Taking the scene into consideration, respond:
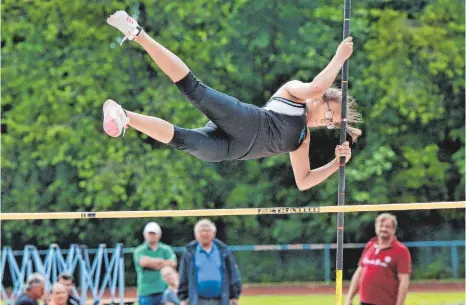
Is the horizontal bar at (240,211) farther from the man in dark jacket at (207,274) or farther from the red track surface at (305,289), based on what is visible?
the red track surface at (305,289)

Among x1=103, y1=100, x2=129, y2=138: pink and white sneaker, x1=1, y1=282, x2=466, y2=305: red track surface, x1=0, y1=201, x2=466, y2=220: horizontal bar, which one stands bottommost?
x1=1, y1=282, x2=466, y2=305: red track surface

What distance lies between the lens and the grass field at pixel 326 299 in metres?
11.6

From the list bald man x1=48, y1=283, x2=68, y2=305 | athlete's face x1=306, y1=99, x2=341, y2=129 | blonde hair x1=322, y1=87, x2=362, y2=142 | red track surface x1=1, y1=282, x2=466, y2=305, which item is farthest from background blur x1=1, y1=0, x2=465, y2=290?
athlete's face x1=306, y1=99, x2=341, y2=129

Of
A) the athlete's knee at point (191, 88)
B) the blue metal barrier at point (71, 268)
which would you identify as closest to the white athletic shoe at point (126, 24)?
the athlete's knee at point (191, 88)

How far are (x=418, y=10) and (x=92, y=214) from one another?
7.87 metres

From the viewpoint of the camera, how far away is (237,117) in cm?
552

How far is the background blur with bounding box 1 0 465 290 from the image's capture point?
12.4 meters

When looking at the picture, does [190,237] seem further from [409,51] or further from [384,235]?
[384,235]

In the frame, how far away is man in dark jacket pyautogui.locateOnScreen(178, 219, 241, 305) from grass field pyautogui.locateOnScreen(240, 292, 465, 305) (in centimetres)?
412

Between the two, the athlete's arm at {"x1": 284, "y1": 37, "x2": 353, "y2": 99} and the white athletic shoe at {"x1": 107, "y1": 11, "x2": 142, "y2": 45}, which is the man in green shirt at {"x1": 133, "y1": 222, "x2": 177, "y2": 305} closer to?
the athlete's arm at {"x1": 284, "y1": 37, "x2": 353, "y2": 99}

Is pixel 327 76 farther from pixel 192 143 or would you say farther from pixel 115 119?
pixel 115 119

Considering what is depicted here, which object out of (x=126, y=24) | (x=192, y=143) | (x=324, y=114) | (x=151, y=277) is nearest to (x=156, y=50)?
(x=126, y=24)

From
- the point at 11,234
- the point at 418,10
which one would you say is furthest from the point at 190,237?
the point at 418,10

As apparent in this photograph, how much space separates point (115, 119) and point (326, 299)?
7182 mm
